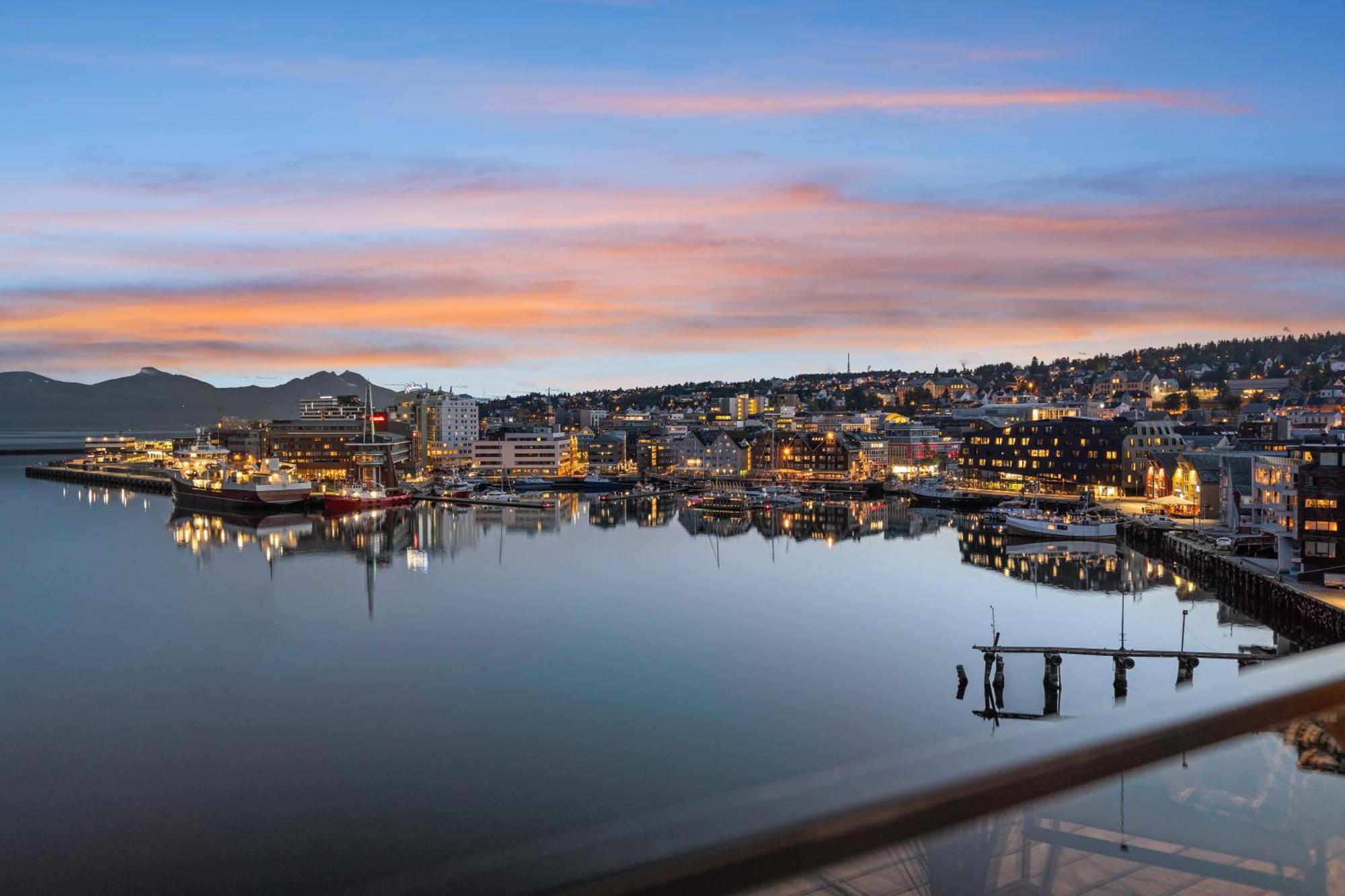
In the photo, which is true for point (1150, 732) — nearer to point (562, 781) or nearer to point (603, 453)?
point (562, 781)

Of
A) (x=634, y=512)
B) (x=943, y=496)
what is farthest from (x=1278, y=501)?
(x=634, y=512)

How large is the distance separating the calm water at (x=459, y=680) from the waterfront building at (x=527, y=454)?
1441cm

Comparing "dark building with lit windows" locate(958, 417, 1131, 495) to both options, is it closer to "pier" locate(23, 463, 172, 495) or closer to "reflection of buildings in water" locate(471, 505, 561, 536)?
"reflection of buildings in water" locate(471, 505, 561, 536)

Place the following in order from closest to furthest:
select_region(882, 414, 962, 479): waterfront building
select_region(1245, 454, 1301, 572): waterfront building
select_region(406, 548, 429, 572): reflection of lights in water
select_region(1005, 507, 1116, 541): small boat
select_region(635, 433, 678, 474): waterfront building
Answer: select_region(1245, 454, 1301, 572): waterfront building < select_region(406, 548, 429, 572): reflection of lights in water < select_region(1005, 507, 1116, 541): small boat < select_region(882, 414, 962, 479): waterfront building < select_region(635, 433, 678, 474): waterfront building

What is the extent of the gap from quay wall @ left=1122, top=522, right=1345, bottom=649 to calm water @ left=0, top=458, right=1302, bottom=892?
34 cm

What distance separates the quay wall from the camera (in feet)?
30.0

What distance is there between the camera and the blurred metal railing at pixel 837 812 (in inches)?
11.4

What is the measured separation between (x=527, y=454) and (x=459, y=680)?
23726 mm

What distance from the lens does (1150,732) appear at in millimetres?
382

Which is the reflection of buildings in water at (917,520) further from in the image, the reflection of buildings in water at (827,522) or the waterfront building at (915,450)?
A: the waterfront building at (915,450)

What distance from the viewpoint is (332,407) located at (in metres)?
44.6

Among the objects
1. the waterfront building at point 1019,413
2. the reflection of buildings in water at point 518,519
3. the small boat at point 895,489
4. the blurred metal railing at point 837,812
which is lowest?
the reflection of buildings in water at point 518,519

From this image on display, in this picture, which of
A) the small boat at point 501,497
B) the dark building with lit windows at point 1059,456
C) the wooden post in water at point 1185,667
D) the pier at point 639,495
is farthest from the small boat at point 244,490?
the wooden post in water at point 1185,667

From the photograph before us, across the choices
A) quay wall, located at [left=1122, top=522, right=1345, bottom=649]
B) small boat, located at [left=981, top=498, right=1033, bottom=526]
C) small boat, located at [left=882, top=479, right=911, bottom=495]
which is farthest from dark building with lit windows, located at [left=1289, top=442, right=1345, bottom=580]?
small boat, located at [left=882, top=479, right=911, bottom=495]
